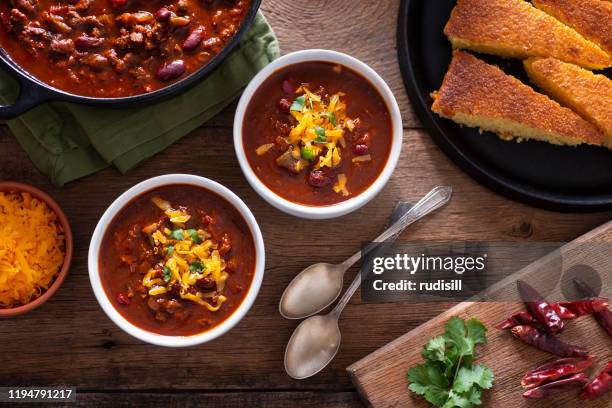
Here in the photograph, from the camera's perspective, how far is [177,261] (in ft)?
10.2

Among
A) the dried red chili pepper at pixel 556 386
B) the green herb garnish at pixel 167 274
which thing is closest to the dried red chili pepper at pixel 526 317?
the dried red chili pepper at pixel 556 386

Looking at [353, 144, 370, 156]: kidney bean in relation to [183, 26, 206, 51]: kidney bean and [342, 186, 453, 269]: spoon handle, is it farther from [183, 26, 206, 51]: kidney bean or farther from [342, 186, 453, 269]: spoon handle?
[183, 26, 206, 51]: kidney bean

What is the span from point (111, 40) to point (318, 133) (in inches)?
37.2

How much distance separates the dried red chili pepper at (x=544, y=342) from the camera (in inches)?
134

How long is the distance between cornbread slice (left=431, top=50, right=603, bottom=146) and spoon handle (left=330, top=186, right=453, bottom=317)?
380mm

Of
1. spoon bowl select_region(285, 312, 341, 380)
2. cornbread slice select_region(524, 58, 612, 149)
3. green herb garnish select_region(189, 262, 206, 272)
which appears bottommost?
spoon bowl select_region(285, 312, 341, 380)

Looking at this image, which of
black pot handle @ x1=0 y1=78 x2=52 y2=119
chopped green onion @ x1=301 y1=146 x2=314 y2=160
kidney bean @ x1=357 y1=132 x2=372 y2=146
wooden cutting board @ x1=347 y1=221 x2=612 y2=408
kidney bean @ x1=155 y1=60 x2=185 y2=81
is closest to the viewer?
black pot handle @ x1=0 y1=78 x2=52 y2=119

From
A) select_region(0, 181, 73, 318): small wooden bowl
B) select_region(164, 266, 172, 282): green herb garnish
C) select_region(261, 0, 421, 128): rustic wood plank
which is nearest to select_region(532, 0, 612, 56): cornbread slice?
select_region(261, 0, 421, 128): rustic wood plank

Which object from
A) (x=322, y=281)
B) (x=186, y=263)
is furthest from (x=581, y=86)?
(x=186, y=263)

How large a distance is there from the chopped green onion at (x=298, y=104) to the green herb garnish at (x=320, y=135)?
0.12m

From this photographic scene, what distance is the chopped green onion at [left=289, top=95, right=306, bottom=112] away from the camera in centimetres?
324

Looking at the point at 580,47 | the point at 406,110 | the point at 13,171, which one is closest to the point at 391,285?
the point at 406,110

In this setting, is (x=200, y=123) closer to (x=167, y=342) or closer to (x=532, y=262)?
(x=167, y=342)

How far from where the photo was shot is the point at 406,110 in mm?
3570
